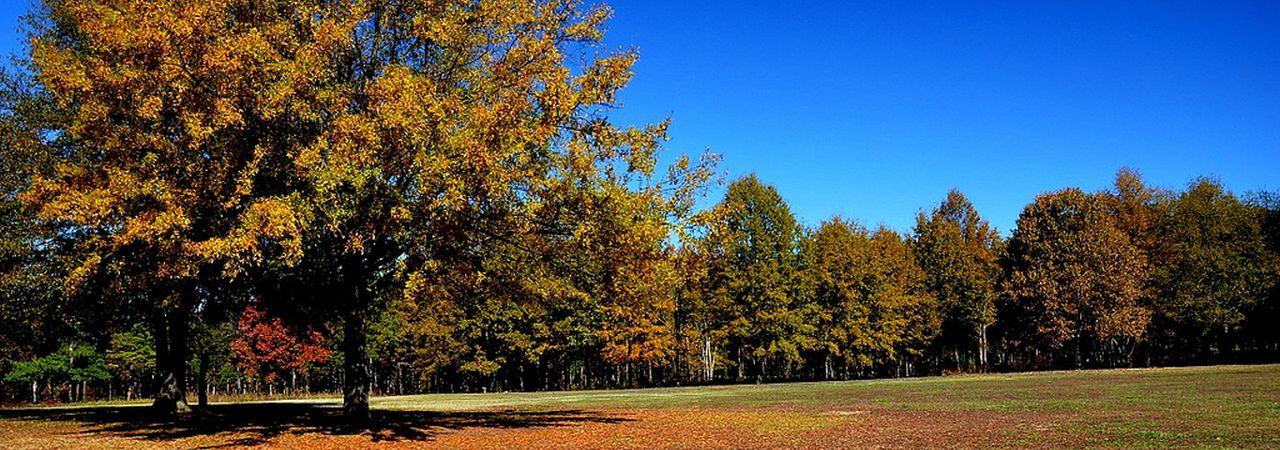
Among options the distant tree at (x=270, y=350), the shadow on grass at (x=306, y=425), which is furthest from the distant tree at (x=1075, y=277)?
the distant tree at (x=270, y=350)

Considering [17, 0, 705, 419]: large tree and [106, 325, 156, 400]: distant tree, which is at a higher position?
[17, 0, 705, 419]: large tree

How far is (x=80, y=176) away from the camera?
58.1 ft

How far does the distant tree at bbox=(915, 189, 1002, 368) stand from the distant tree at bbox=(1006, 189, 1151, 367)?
259 cm

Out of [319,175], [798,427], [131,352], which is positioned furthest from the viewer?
[131,352]

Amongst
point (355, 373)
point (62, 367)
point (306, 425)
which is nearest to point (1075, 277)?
point (306, 425)

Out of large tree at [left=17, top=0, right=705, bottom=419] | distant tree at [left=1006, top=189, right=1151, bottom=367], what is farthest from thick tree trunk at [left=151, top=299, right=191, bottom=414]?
distant tree at [left=1006, top=189, right=1151, bottom=367]

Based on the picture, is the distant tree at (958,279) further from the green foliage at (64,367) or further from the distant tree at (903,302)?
the green foliage at (64,367)

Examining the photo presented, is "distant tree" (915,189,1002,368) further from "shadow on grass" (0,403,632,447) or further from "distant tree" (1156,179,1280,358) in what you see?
"shadow on grass" (0,403,632,447)

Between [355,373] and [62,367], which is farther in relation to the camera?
[62,367]

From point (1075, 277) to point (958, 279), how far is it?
10360 mm

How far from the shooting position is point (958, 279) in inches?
3036

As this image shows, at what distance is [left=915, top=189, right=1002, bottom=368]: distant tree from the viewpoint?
7581cm

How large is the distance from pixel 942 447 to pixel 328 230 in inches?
511

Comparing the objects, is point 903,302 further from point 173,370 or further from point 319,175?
point 319,175
